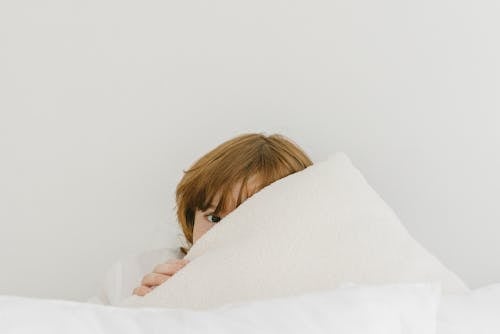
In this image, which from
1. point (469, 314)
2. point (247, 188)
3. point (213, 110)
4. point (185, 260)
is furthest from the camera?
point (213, 110)

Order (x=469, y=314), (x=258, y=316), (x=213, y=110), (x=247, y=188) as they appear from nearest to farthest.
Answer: (x=258, y=316) → (x=469, y=314) → (x=247, y=188) → (x=213, y=110)

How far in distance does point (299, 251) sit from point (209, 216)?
284 mm

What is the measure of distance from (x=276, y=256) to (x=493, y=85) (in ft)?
1.69

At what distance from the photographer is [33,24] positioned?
1.31 metres

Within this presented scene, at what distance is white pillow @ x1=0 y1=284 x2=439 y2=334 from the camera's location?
67cm

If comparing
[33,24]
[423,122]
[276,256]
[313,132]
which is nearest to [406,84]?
[423,122]

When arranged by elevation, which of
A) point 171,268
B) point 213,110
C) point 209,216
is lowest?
point 171,268

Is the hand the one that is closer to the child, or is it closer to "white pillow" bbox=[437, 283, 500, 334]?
the child

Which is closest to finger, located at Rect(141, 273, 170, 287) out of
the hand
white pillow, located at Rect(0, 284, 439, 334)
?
the hand

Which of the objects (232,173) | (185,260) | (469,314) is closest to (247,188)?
(232,173)

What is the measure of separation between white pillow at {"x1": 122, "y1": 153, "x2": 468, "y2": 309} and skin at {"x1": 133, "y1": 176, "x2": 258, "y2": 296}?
0.17 feet

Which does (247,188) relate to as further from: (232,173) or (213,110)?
(213,110)

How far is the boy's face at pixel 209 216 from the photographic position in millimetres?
1115

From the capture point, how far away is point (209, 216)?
3.78 ft
